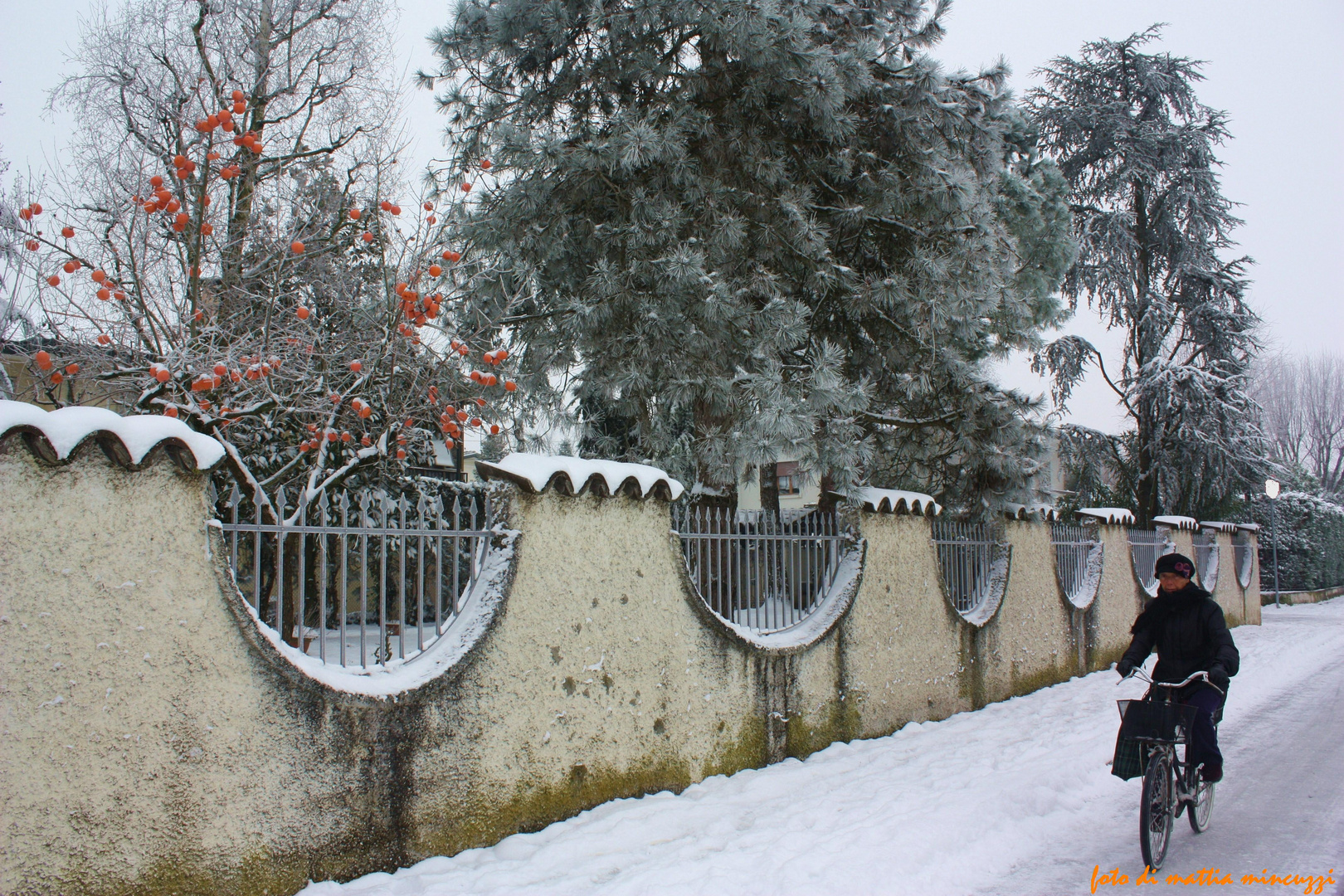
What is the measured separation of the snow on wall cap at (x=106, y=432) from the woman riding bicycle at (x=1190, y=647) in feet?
15.3

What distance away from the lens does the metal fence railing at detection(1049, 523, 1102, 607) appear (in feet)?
34.5

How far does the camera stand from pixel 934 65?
344 inches

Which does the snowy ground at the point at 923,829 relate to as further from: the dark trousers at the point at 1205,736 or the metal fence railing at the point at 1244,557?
the metal fence railing at the point at 1244,557

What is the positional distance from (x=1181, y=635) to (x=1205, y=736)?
580 mm

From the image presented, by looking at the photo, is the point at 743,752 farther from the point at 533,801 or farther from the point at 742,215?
the point at 742,215

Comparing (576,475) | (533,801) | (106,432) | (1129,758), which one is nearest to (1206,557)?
(1129,758)

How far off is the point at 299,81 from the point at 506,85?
560 centimetres

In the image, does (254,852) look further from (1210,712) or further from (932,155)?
(932,155)

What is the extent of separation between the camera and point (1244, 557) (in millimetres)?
18391

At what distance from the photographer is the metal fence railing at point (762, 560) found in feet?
19.1

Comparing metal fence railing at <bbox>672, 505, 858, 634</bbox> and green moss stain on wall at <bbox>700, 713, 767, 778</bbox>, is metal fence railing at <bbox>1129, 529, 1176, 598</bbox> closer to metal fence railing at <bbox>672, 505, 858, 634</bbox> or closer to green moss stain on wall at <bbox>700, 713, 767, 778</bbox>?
metal fence railing at <bbox>672, 505, 858, 634</bbox>

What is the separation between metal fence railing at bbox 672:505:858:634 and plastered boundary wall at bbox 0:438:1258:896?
0.32 metres

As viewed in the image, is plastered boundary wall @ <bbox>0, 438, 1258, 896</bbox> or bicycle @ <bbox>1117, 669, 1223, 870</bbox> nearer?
plastered boundary wall @ <bbox>0, 438, 1258, 896</bbox>

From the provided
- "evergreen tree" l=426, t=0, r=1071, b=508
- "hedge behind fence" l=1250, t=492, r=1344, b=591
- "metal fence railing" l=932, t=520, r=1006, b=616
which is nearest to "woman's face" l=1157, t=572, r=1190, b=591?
"metal fence railing" l=932, t=520, r=1006, b=616
